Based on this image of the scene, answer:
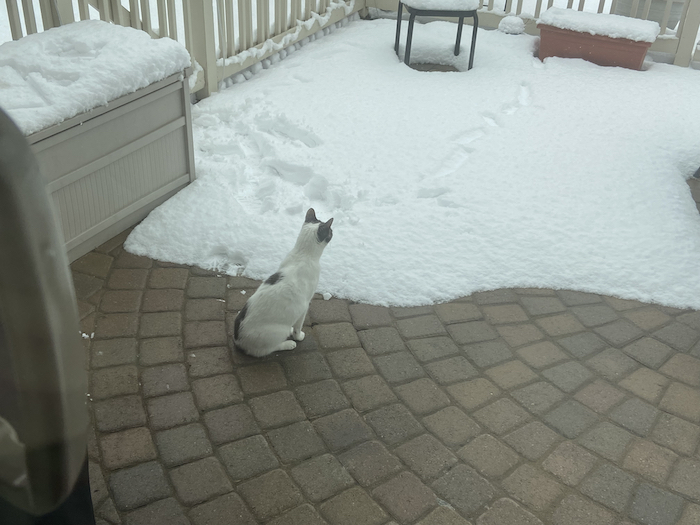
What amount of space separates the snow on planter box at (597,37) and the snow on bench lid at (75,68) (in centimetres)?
440

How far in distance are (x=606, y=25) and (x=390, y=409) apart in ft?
17.8

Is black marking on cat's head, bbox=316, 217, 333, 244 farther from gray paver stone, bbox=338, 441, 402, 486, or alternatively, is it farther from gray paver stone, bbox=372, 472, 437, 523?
gray paver stone, bbox=372, 472, 437, 523

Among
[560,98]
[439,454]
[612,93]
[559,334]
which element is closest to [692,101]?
[612,93]

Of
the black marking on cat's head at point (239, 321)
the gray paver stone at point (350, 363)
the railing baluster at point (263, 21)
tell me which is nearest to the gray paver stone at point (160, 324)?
the black marking on cat's head at point (239, 321)

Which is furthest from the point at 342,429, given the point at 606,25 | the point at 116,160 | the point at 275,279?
the point at 606,25

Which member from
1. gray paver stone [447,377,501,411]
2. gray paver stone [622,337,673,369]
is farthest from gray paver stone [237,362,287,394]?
gray paver stone [622,337,673,369]

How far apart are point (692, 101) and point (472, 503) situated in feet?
17.5

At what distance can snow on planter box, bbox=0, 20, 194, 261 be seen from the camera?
3.46 m

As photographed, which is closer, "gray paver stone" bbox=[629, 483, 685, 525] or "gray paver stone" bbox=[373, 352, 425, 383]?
"gray paver stone" bbox=[629, 483, 685, 525]

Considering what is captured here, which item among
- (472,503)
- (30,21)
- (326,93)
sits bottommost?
(472,503)

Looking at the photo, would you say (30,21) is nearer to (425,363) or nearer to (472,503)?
(425,363)

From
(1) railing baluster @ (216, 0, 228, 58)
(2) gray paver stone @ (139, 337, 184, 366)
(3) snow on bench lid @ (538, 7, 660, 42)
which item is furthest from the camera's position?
(3) snow on bench lid @ (538, 7, 660, 42)

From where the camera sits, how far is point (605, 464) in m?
2.84

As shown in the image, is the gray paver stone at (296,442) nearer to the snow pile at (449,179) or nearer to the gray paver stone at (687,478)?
the snow pile at (449,179)
